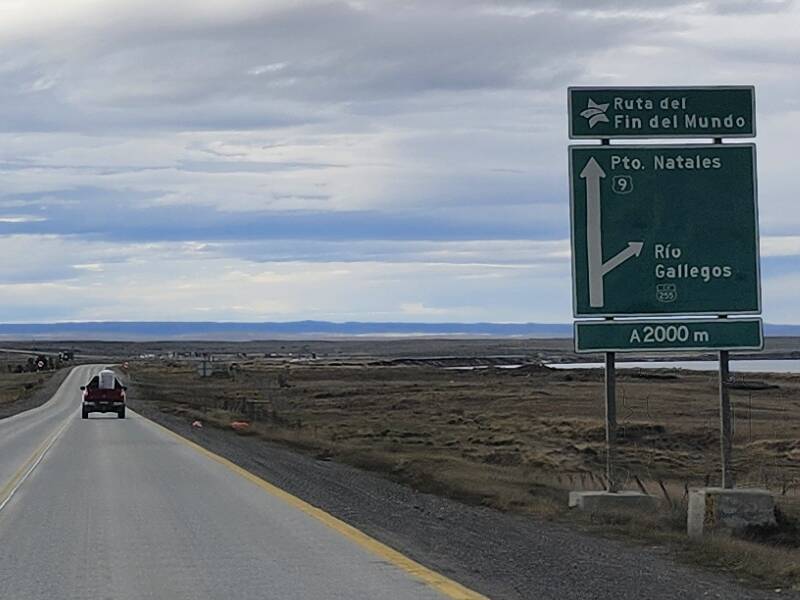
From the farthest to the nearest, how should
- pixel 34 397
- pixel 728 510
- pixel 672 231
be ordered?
pixel 34 397 → pixel 672 231 → pixel 728 510

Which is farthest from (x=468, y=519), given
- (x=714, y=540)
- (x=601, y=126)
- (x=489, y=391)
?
(x=489, y=391)

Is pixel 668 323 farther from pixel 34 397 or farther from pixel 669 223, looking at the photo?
pixel 34 397

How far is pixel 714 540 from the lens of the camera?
12547mm

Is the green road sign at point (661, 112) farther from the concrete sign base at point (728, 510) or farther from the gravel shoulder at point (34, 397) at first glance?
the gravel shoulder at point (34, 397)

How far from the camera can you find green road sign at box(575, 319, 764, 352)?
15.4 meters

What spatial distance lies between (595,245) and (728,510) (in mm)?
3542

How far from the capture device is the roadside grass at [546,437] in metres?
14.2

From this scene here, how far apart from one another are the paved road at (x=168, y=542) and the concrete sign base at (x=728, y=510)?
150 inches

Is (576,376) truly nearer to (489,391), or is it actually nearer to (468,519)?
(489,391)

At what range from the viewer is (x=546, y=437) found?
38625mm

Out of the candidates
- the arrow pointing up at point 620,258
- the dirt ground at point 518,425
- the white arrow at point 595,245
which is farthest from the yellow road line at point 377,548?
the arrow pointing up at point 620,258

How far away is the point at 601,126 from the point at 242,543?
663cm

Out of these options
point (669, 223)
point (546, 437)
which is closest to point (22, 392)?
point (546, 437)

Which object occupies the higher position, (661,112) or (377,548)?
(661,112)
